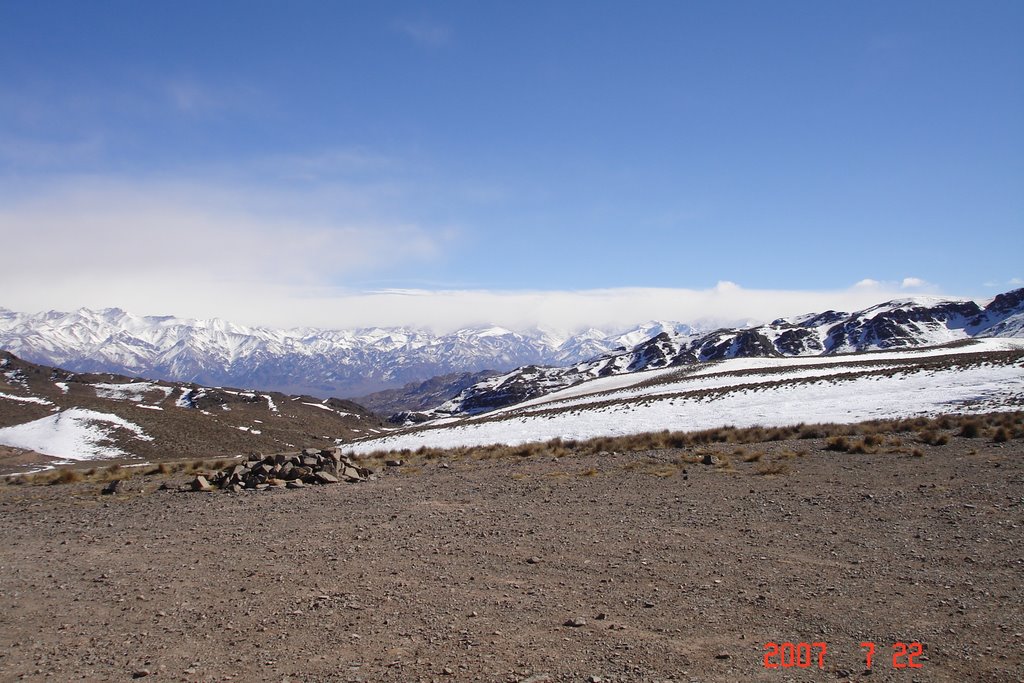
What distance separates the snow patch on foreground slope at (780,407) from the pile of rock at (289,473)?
10435mm

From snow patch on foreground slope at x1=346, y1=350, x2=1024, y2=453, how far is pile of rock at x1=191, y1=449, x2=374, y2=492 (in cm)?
1043

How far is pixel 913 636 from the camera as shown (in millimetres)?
7102

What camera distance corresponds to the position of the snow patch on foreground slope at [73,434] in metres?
55.7

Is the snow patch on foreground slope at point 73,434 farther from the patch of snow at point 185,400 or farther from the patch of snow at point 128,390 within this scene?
the patch of snow at point 128,390

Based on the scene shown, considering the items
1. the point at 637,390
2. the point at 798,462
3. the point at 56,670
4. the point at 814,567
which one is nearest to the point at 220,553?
the point at 56,670

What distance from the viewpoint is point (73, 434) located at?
198ft

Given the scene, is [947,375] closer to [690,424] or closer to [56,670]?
[690,424]

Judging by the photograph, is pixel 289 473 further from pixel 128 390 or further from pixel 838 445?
pixel 128 390

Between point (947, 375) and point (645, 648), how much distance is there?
3211 cm
